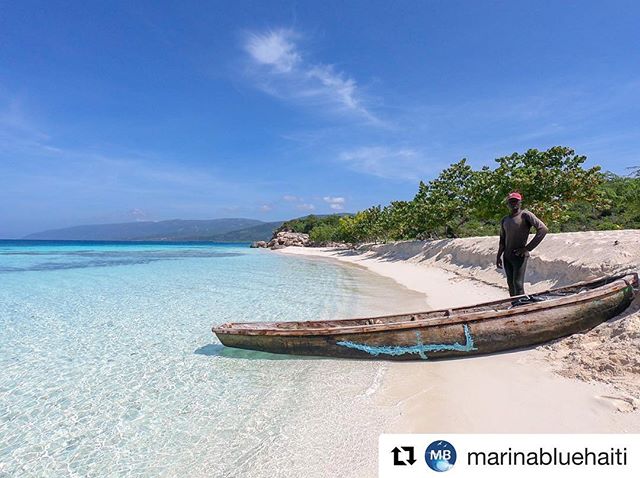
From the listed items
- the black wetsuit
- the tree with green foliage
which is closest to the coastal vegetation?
the tree with green foliage

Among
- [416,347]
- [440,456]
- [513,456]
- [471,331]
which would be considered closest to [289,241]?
[416,347]

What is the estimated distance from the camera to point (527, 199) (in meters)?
24.1

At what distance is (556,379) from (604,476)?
2.01 metres

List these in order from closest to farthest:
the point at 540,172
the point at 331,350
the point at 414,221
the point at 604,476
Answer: the point at 604,476, the point at 331,350, the point at 540,172, the point at 414,221

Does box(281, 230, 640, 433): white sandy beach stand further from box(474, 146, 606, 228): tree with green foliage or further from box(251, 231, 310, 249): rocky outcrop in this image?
box(251, 231, 310, 249): rocky outcrop

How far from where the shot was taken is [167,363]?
22.1 ft

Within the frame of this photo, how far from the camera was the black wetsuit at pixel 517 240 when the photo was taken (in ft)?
22.1

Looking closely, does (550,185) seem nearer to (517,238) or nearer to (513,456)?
(517,238)

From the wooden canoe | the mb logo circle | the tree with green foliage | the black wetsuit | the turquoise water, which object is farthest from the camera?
the tree with green foliage

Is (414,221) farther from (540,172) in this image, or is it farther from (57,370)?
(57,370)

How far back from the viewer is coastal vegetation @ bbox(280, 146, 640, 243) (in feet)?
77.7

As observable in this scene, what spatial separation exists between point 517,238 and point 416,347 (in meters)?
3.17

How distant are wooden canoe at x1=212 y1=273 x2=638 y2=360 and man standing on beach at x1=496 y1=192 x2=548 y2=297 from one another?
1.21m

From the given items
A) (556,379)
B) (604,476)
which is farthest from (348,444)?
(556,379)
